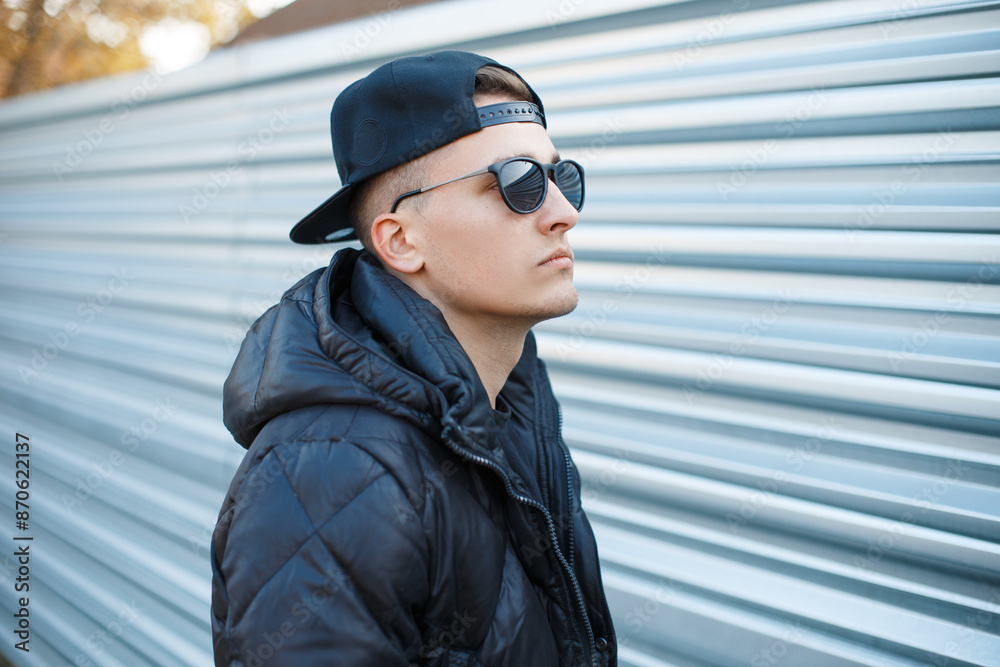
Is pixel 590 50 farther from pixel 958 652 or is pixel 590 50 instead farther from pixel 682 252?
pixel 958 652

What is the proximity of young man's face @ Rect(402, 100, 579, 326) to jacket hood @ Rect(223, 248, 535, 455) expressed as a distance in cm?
16

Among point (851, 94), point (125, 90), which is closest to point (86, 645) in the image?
point (125, 90)

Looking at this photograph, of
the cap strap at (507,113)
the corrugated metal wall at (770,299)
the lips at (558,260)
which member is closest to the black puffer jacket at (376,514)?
the lips at (558,260)

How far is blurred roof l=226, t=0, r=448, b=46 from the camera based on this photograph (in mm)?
2834

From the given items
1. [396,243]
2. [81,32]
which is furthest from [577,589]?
[81,32]

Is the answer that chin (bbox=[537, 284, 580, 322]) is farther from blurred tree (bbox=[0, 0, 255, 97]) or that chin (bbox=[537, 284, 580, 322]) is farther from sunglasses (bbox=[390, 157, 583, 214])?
blurred tree (bbox=[0, 0, 255, 97])

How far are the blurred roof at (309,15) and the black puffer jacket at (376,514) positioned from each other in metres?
1.73

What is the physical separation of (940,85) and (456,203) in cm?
130

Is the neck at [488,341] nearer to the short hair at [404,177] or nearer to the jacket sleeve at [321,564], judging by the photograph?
the short hair at [404,177]

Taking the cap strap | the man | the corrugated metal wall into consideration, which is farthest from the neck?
the corrugated metal wall

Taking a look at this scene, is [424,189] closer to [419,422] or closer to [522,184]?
[522,184]

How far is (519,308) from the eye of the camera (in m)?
1.60

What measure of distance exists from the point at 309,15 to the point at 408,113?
2.13 m

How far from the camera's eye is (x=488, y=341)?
171 centimetres
